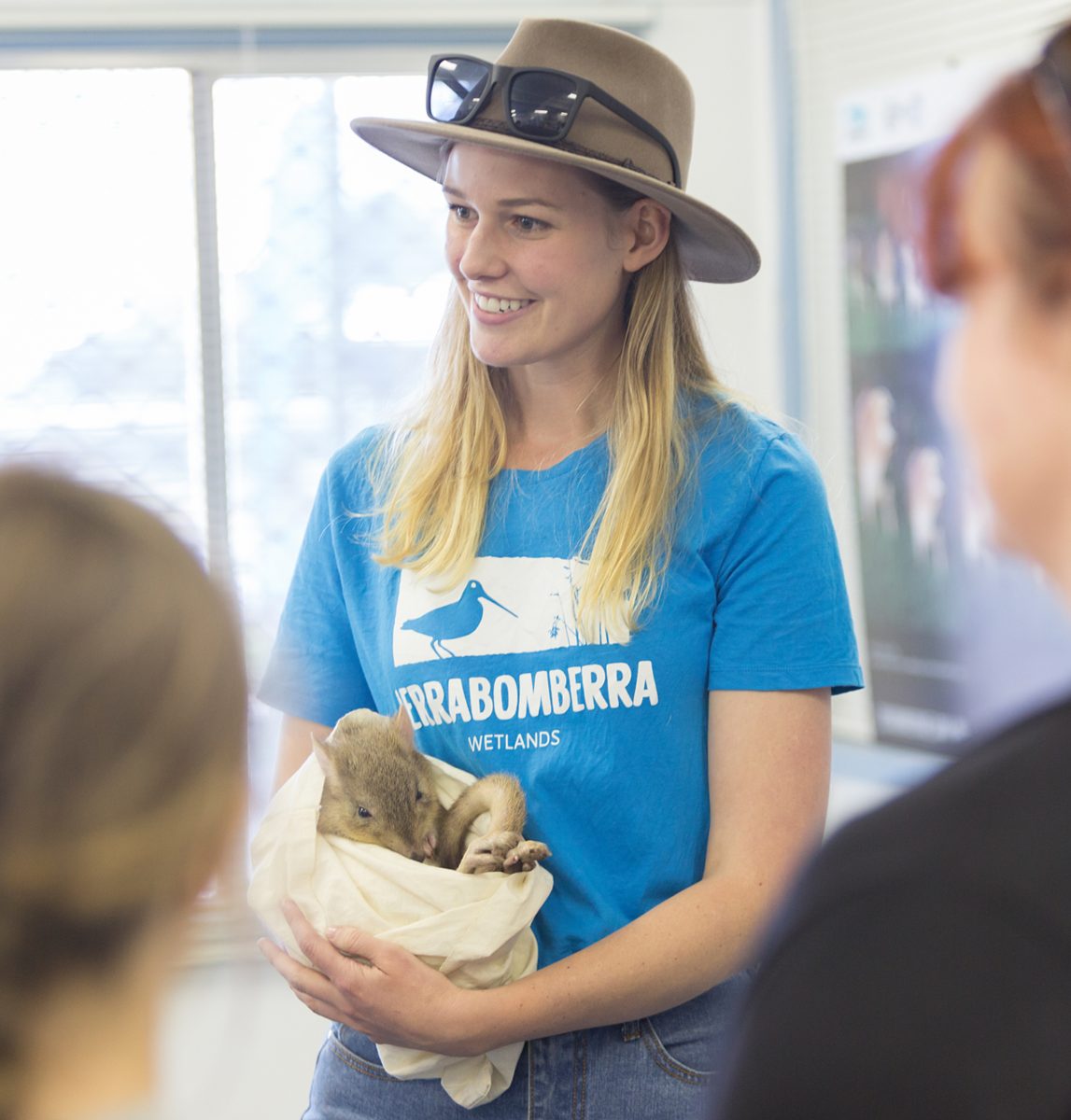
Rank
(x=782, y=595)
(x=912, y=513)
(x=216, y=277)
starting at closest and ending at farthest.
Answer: (x=782, y=595)
(x=912, y=513)
(x=216, y=277)

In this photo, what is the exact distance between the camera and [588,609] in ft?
5.42

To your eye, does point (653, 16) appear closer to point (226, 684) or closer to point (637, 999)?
point (637, 999)

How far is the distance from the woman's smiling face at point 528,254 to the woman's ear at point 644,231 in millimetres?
39

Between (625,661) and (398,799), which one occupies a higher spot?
(625,661)

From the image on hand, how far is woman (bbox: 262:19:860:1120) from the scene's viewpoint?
5.20 feet

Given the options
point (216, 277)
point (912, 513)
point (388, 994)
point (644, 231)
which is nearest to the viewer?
point (388, 994)

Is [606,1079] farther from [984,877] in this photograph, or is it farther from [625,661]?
[984,877]

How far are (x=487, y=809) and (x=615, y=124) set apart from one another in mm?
913

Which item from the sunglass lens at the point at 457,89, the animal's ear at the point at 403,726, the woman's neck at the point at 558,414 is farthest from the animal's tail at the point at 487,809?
the sunglass lens at the point at 457,89

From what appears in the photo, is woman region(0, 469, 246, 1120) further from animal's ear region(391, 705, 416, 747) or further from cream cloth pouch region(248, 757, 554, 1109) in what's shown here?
animal's ear region(391, 705, 416, 747)

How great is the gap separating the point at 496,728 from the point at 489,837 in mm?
157

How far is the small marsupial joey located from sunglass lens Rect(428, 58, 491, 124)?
0.81 m

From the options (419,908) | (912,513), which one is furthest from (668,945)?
(912,513)

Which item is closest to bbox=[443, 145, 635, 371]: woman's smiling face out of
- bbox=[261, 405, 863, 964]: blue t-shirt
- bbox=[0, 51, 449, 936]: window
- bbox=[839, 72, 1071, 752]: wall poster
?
bbox=[261, 405, 863, 964]: blue t-shirt
